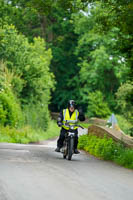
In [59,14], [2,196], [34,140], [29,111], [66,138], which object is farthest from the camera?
[59,14]

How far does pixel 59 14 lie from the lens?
65812 millimetres

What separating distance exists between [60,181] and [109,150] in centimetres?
684

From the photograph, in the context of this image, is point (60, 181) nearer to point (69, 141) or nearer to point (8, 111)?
point (69, 141)

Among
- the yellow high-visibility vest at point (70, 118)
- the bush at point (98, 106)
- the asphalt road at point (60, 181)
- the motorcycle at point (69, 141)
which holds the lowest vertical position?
the asphalt road at point (60, 181)

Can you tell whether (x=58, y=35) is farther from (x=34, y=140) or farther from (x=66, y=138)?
(x=66, y=138)

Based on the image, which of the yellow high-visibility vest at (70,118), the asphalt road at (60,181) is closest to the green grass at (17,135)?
the yellow high-visibility vest at (70,118)

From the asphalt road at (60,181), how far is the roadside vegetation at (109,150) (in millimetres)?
893

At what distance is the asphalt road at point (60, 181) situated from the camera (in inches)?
346

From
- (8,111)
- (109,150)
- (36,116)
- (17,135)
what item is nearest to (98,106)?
(36,116)

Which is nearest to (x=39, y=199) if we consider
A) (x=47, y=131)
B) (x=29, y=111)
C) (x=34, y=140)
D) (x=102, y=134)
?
(x=102, y=134)

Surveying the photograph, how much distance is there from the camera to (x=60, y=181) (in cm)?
1040

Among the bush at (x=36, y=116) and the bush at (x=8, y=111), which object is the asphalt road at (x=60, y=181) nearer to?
the bush at (x=8, y=111)

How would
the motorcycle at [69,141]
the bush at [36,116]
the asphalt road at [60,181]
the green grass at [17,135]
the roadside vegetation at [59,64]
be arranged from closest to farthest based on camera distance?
the asphalt road at [60,181], the motorcycle at [69,141], the roadside vegetation at [59,64], the green grass at [17,135], the bush at [36,116]

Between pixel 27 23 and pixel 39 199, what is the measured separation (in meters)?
59.4
